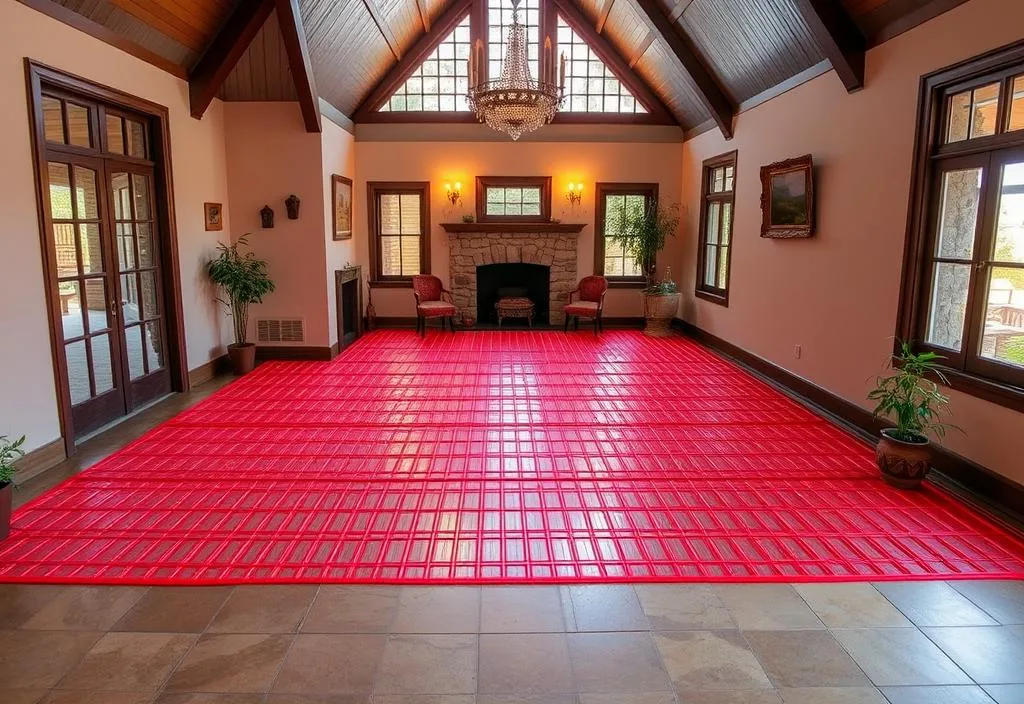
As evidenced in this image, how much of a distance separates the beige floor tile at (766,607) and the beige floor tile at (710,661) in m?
0.13

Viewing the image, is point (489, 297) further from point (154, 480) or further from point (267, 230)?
point (154, 480)

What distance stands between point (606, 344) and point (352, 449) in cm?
476

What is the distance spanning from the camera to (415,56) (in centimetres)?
910

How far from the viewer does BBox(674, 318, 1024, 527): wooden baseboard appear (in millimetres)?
3637

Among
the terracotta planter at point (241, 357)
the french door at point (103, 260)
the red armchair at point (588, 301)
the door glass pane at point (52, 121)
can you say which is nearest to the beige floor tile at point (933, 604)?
the french door at point (103, 260)

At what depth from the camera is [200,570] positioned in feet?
9.89

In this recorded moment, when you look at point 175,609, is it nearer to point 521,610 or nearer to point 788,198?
point 521,610

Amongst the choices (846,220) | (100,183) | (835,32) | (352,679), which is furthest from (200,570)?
(835,32)

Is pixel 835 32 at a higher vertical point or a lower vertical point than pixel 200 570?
higher

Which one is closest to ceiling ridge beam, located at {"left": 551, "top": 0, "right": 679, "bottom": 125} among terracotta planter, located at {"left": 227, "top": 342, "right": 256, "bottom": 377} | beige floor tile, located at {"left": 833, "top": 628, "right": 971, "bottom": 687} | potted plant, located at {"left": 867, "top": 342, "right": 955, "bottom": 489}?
terracotta planter, located at {"left": 227, "top": 342, "right": 256, "bottom": 377}

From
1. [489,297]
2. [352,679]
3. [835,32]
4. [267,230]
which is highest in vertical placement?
[835,32]

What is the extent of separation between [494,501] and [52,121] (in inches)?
154

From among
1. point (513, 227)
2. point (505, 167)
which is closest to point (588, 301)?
point (513, 227)

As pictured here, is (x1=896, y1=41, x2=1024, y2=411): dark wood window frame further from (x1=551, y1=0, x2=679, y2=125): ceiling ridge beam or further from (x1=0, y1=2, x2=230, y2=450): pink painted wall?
(x1=0, y1=2, x2=230, y2=450): pink painted wall
